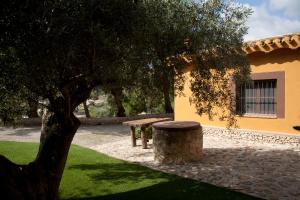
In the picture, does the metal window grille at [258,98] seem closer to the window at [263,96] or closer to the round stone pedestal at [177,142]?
the window at [263,96]

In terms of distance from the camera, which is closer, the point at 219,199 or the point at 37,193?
the point at 37,193

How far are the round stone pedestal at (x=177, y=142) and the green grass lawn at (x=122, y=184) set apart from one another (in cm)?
85

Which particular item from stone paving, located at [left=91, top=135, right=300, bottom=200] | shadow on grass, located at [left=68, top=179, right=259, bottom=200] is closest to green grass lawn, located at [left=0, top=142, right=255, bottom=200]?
shadow on grass, located at [left=68, top=179, right=259, bottom=200]

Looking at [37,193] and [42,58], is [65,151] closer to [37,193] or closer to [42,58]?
[37,193]

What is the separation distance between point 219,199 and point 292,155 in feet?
15.7

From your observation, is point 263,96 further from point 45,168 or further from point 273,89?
point 45,168

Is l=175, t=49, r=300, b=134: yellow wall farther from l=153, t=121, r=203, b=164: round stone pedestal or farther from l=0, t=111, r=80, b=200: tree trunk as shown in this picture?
l=0, t=111, r=80, b=200: tree trunk

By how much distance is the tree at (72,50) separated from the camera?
4.78 m

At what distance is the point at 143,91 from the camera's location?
24.1 ft

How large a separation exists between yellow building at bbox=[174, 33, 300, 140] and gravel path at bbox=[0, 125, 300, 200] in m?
0.76

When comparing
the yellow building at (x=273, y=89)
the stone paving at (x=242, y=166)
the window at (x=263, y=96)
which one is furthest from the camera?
the window at (x=263, y=96)

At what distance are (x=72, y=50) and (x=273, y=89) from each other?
981cm

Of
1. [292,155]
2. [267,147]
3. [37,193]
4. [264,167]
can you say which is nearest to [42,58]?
[37,193]

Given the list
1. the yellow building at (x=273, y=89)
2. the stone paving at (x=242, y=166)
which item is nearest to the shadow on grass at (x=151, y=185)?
the stone paving at (x=242, y=166)
